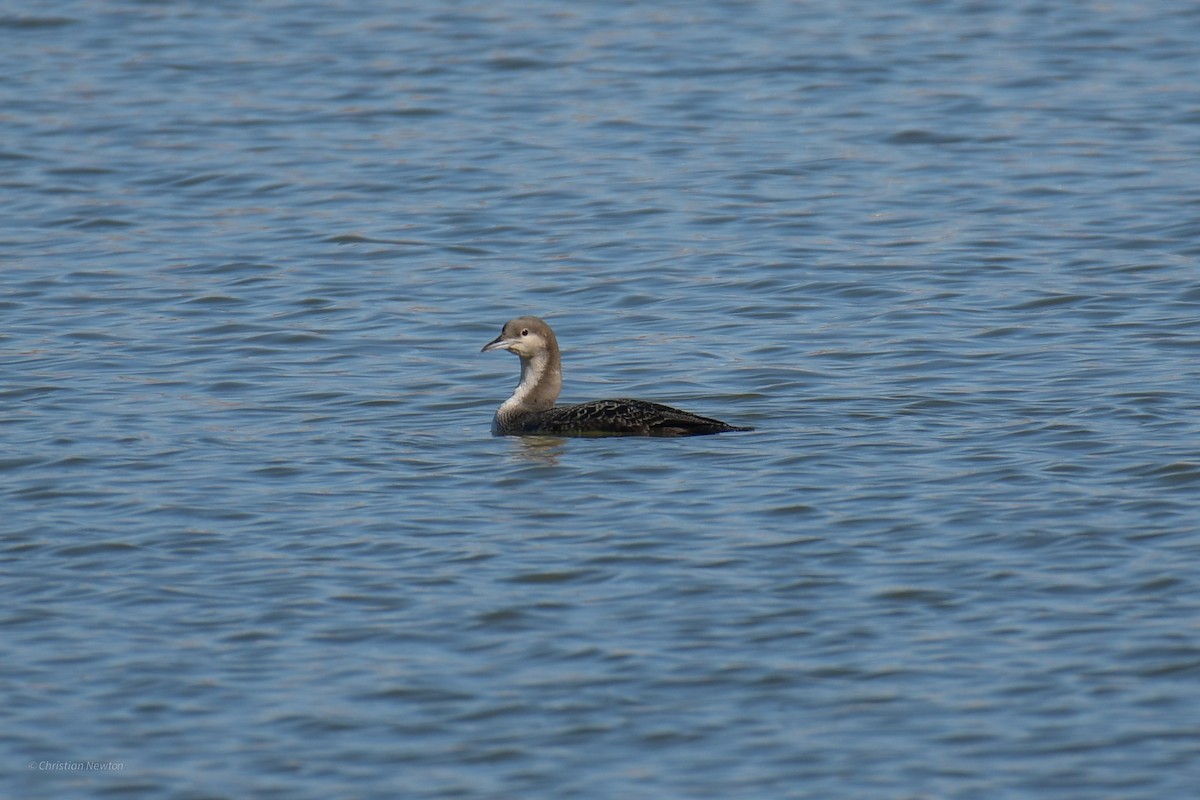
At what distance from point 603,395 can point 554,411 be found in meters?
1.14

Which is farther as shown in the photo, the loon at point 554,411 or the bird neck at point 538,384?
the bird neck at point 538,384

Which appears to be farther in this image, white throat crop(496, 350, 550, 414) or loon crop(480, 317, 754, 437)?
white throat crop(496, 350, 550, 414)

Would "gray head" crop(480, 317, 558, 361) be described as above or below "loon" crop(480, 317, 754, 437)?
above

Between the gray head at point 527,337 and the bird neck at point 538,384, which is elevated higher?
the gray head at point 527,337

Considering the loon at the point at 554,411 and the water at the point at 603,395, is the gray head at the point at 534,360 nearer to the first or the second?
the loon at the point at 554,411

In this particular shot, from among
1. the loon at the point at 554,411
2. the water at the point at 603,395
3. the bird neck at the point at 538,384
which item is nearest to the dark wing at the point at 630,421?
the loon at the point at 554,411

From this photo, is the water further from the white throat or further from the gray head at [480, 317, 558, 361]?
the gray head at [480, 317, 558, 361]

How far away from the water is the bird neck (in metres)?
0.39

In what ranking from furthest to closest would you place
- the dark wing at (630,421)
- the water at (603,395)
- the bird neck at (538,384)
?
the bird neck at (538,384), the dark wing at (630,421), the water at (603,395)

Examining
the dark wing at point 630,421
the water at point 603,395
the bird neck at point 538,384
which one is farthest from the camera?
the bird neck at point 538,384

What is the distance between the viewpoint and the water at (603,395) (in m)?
8.15

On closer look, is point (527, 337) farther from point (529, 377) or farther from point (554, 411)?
point (554, 411)

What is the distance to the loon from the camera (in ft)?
39.8

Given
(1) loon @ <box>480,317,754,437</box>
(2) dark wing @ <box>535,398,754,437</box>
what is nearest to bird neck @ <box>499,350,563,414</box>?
(1) loon @ <box>480,317,754,437</box>
